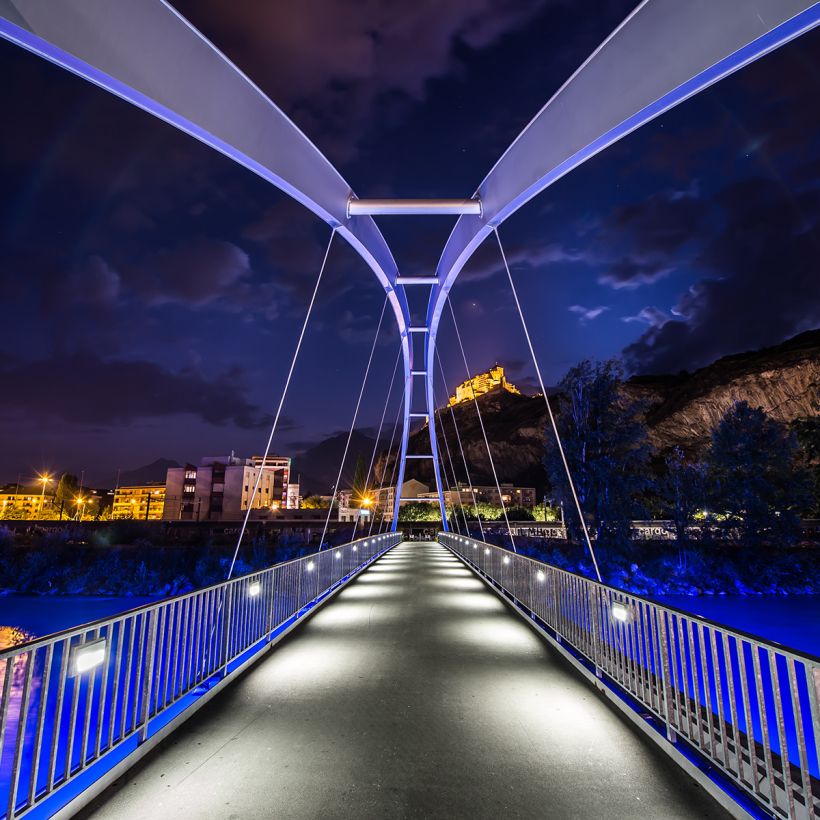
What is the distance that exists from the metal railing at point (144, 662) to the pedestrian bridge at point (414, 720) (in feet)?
0.07

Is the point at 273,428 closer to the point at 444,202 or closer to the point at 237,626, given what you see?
the point at 237,626

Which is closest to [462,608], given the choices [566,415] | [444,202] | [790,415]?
[444,202]

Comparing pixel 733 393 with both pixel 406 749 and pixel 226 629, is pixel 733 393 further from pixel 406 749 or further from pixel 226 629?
pixel 406 749

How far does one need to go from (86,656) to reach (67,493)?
11242 cm

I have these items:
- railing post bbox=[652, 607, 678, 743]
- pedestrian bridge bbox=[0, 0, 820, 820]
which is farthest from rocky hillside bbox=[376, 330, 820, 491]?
railing post bbox=[652, 607, 678, 743]

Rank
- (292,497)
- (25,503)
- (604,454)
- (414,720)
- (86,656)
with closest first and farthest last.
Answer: (86,656)
(414,720)
(604,454)
(292,497)
(25,503)

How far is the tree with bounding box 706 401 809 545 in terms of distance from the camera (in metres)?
32.5

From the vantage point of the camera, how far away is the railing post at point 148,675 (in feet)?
11.4

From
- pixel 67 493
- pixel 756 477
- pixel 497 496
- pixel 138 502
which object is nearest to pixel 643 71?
pixel 756 477

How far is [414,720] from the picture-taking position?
393cm

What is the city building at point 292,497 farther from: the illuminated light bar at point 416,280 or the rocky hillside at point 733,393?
the illuminated light bar at point 416,280

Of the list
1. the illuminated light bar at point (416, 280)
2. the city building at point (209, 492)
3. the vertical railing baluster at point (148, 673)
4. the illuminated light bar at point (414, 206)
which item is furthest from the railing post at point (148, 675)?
the city building at point (209, 492)

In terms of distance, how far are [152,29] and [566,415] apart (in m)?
30.8

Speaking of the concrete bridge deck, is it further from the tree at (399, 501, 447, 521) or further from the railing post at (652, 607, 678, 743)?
the tree at (399, 501, 447, 521)
